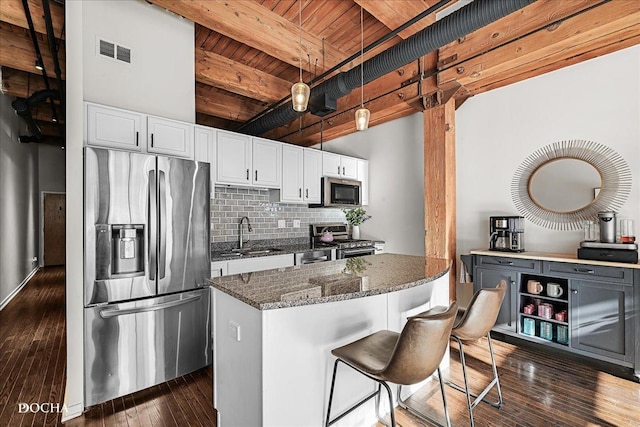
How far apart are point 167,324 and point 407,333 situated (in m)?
2.01

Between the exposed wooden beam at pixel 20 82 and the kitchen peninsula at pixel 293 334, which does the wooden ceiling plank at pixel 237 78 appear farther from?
the kitchen peninsula at pixel 293 334

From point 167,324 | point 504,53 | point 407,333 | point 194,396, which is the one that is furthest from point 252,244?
point 504,53

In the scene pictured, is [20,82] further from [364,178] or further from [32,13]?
[364,178]

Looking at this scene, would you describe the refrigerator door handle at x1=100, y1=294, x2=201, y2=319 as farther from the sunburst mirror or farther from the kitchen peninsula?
the sunburst mirror

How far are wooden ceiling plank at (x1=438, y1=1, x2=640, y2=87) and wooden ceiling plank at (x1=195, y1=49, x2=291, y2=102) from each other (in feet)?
7.41

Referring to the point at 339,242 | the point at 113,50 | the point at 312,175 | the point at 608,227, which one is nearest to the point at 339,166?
the point at 312,175

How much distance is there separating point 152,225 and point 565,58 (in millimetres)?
3980

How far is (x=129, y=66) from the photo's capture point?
2.87 metres

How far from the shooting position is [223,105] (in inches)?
187

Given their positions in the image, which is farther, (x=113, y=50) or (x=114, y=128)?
(x=113, y=50)

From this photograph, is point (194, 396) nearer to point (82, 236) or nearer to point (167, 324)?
point (167, 324)

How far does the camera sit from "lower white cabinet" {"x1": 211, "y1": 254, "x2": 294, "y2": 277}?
3.07m

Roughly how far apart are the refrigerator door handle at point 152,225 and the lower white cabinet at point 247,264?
0.68 m

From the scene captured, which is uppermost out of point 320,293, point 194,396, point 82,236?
point 82,236
